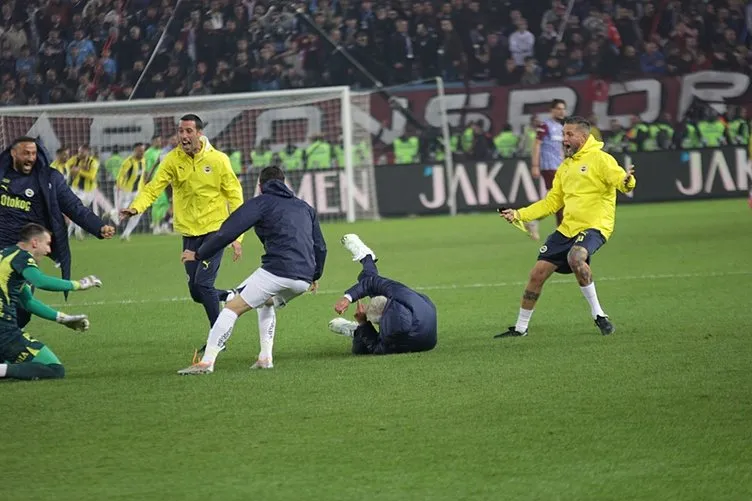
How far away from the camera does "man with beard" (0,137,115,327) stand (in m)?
10.7

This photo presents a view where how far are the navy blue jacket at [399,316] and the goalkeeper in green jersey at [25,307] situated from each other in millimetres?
2265

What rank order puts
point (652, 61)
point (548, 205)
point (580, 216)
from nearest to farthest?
point (580, 216)
point (548, 205)
point (652, 61)

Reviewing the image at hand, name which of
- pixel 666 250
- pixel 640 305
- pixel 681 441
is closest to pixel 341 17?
pixel 666 250

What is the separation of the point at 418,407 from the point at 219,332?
2.12 metres

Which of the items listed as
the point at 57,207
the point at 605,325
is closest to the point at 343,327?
the point at 605,325

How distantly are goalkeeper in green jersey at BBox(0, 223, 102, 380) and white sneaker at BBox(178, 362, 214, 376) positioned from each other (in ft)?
2.79

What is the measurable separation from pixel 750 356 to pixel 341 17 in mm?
26014

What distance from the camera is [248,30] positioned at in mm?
34375

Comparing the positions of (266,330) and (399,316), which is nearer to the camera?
(266,330)

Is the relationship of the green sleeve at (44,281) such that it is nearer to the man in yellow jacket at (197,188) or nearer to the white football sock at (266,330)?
the white football sock at (266,330)

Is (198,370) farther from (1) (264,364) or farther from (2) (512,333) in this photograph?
(2) (512,333)

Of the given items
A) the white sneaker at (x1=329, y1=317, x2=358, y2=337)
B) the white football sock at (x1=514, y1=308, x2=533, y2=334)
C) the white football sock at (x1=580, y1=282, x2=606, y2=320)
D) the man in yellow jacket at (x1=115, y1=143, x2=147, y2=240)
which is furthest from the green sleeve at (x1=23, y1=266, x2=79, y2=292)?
the man in yellow jacket at (x1=115, y1=143, x2=147, y2=240)

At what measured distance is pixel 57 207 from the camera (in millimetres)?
10961

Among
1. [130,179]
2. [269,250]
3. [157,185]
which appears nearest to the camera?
[269,250]
